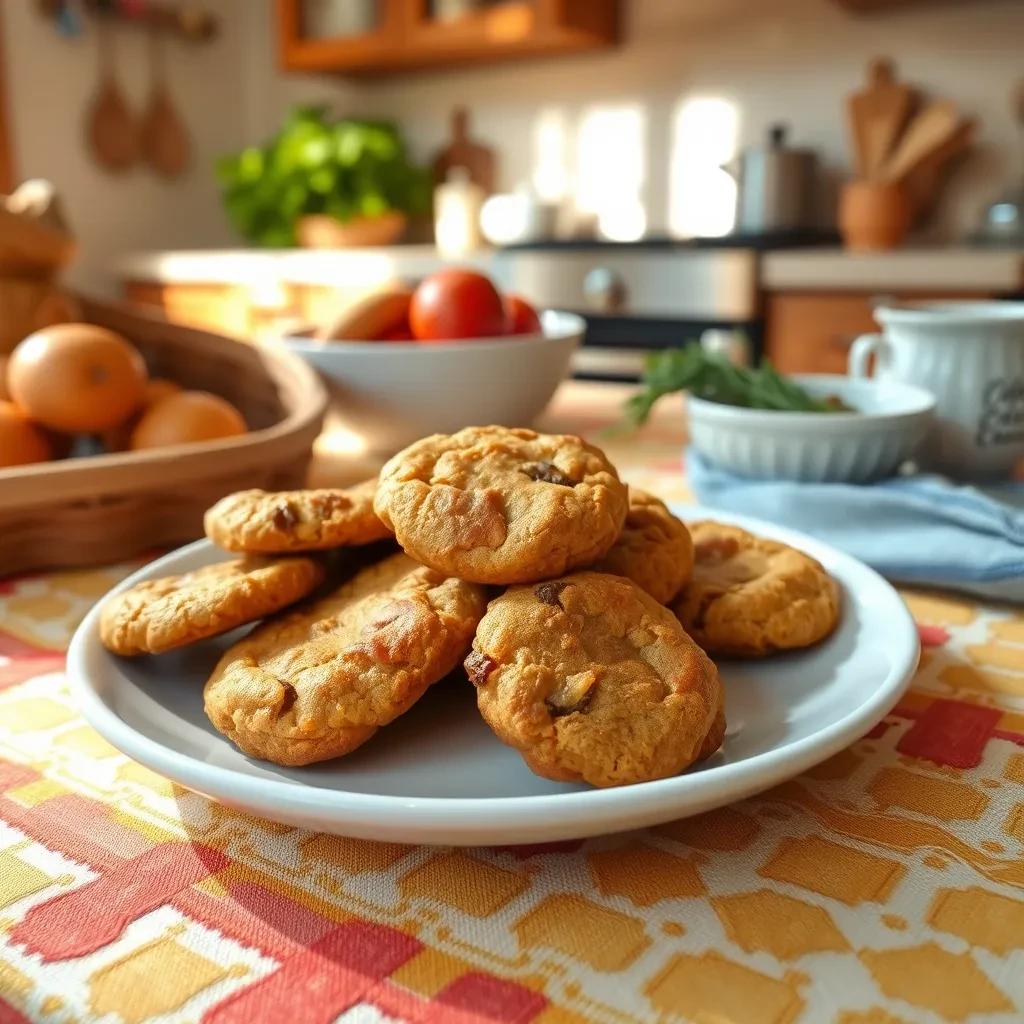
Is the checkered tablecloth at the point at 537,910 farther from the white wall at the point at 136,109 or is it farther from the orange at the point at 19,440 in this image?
the white wall at the point at 136,109

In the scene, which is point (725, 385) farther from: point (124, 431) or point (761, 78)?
point (761, 78)

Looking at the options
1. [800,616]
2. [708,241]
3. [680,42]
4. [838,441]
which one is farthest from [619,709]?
[680,42]

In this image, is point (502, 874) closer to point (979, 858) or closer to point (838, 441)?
point (979, 858)

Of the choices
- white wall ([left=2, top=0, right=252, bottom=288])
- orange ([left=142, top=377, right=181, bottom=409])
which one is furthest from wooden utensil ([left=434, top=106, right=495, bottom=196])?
orange ([left=142, top=377, right=181, bottom=409])

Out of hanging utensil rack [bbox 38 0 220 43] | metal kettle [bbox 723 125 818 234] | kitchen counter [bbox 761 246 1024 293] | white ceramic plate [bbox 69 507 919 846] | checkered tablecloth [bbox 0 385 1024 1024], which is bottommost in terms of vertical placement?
checkered tablecloth [bbox 0 385 1024 1024]

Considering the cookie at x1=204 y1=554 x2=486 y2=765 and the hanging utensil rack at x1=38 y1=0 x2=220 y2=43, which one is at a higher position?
the hanging utensil rack at x1=38 y1=0 x2=220 y2=43

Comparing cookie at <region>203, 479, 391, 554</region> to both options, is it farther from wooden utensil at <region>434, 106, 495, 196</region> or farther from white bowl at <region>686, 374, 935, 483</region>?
wooden utensil at <region>434, 106, 495, 196</region>

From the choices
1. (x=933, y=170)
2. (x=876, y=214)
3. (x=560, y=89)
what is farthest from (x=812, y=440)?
(x=560, y=89)
